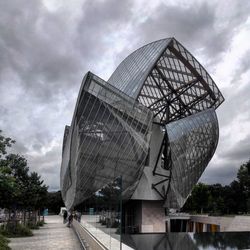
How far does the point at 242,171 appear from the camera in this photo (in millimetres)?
82562

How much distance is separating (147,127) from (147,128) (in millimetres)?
111

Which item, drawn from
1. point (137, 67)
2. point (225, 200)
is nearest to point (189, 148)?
point (137, 67)

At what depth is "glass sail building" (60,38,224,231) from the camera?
37.6 meters

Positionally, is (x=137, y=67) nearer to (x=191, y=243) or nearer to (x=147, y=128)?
(x=147, y=128)

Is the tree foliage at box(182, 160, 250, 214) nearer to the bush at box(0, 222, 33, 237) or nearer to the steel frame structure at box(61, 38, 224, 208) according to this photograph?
the steel frame structure at box(61, 38, 224, 208)

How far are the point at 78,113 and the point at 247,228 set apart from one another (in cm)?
2221

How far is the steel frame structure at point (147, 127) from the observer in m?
37.6

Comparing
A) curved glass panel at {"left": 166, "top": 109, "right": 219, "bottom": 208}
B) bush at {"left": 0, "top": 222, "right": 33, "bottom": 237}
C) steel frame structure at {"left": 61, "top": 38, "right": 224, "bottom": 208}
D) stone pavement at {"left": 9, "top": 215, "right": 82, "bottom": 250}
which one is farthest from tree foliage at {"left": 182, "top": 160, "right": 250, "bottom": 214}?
stone pavement at {"left": 9, "top": 215, "right": 82, "bottom": 250}

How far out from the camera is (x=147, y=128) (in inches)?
1610

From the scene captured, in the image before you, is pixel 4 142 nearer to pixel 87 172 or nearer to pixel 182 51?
pixel 87 172

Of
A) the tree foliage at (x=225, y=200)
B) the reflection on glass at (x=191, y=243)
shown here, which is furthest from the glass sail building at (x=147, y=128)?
the tree foliage at (x=225, y=200)

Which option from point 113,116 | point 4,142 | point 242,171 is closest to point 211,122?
point 113,116

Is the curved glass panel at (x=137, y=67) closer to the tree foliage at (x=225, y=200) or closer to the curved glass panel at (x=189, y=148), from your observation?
the curved glass panel at (x=189, y=148)

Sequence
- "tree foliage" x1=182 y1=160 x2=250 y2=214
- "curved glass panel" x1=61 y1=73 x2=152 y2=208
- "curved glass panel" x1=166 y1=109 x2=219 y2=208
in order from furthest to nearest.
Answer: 1. "tree foliage" x1=182 y1=160 x2=250 y2=214
2. "curved glass panel" x1=166 y1=109 x2=219 y2=208
3. "curved glass panel" x1=61 y1=73 x2=152 y2=208
